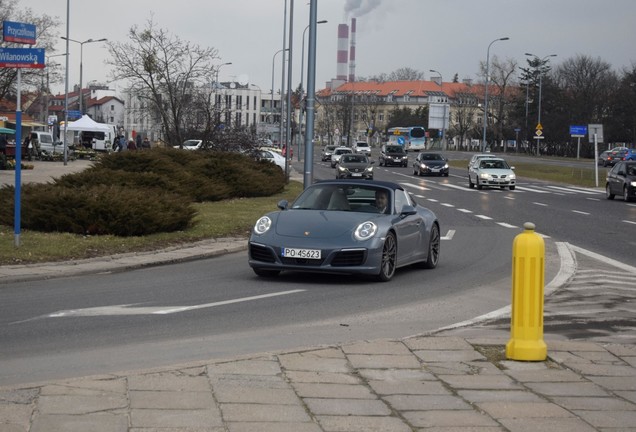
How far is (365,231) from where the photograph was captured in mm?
13422

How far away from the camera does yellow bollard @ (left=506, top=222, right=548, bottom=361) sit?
804cm

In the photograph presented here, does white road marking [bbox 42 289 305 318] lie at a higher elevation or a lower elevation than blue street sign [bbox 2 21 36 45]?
lower

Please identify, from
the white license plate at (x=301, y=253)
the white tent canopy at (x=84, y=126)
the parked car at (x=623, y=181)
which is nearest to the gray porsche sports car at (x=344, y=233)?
the white license plate at (x=301, y=253)

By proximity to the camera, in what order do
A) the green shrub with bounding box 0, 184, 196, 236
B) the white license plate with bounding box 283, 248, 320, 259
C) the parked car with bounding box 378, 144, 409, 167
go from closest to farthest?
the white license plate with bounding box 283, 248, 320, 259, the green shrub with bounding box 0, 184, 196, 236, the parked car with bounding box 378, 144, 409, 167

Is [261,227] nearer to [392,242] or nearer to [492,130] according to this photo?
[392,242]

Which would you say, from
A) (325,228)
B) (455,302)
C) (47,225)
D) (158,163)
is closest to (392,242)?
(325,228)

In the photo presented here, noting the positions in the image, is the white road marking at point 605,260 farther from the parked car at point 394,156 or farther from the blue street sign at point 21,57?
the parked car at point 394,156

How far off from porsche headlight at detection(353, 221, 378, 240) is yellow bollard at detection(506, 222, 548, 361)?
5.27 meters

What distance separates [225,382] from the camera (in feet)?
22.9

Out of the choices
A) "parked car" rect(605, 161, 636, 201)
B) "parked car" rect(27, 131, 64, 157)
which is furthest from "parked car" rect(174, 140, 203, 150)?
"parked car" rect(605, 161, 636, 201)

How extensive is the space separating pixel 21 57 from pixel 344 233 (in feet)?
17.5

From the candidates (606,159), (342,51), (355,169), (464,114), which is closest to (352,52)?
(342,51)

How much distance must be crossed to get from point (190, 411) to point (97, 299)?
5470mm

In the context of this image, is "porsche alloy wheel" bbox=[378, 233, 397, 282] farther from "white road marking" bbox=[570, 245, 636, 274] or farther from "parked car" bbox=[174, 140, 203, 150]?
"parked car" bbox=[174, 140, 203, 150]
